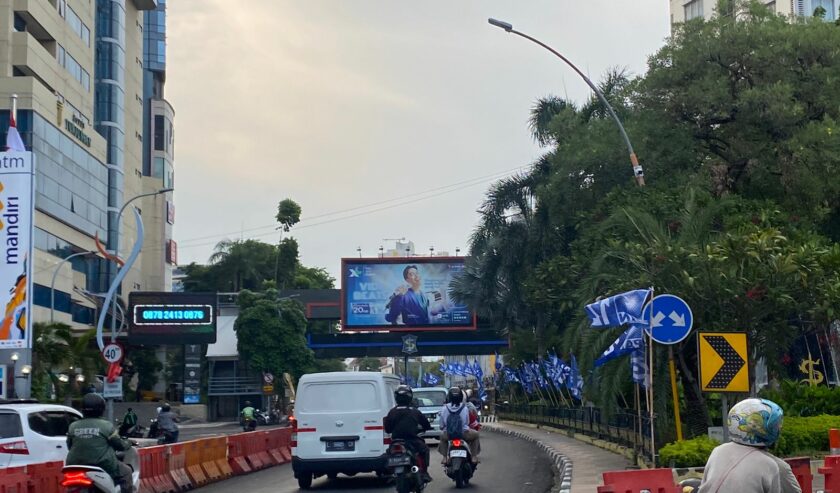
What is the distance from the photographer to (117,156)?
7700 centimetres

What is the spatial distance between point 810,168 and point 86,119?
160 ft

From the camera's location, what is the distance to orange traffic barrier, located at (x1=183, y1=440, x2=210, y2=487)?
21609 millimetres

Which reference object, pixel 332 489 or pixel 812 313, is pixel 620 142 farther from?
pixel 332 489

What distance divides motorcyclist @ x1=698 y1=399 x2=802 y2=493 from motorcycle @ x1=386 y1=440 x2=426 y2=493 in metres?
9.83

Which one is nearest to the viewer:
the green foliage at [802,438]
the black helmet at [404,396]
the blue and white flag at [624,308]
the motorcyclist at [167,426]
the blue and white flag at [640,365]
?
the black helmet at [404,396]

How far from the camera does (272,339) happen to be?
232 feet

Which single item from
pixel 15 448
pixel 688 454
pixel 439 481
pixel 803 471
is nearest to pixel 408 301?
pixel 439 481

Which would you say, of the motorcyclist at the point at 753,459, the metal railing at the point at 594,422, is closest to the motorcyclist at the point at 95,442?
the motorcyclist at the point at 753,459

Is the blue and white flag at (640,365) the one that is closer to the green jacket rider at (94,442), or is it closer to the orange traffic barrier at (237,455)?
the orange traffic barrier at (237,455)

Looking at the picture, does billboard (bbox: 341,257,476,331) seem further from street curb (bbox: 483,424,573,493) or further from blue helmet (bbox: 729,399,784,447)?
blue helmet (bbox: 729,399,784,447)

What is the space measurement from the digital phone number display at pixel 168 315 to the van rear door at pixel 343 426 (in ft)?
129

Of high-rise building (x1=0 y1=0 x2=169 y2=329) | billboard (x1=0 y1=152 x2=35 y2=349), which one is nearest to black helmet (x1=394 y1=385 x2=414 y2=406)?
billboard (x1=0 y1=152 x2=35 y2=349)

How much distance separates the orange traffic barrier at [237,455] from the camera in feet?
80.5

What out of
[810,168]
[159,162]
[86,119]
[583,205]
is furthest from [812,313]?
[159,162]
